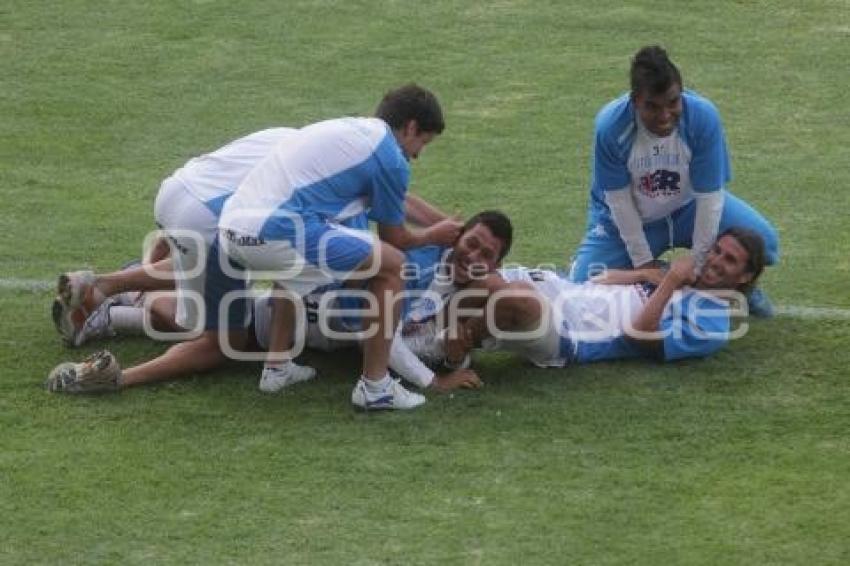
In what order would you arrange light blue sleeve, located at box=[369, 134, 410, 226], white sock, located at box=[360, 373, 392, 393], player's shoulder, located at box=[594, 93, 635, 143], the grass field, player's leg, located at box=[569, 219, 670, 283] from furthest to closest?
player's leg, located at box=[569, 219, 670, 283]
player's shoulder, located at box=[594, 93, 635, 143]
white sock, located at box=[360, 373, 392, 393]
light blue sleeve, located at box=[369, 134, 410, 226]
the grass field

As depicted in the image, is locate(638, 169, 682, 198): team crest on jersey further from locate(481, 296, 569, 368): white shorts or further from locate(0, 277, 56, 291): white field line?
locate(0, 277, 56, 291): white field line

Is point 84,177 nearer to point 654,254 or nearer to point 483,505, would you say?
point 654,254

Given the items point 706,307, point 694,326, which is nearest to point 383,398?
point 694,326

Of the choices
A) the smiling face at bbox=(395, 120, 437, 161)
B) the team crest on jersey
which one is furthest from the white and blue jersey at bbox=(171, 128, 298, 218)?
the team crest on jersey

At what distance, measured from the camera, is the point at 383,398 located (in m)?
6.96

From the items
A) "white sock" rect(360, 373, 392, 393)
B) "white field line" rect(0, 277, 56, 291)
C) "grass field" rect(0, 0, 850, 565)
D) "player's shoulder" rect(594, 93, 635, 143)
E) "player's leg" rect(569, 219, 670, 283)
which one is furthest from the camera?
"white field line" rect(0, 277, 56, 291)

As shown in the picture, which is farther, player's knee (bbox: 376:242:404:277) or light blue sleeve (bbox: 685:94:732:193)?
light blue sleeve (bbox: 685:94:732:193)

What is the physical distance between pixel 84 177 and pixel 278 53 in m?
2.30

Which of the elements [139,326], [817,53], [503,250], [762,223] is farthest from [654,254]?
[817,53]

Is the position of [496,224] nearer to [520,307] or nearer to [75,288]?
[520,307]

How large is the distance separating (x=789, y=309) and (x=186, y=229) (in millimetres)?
2638

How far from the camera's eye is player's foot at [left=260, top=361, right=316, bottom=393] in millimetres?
7195

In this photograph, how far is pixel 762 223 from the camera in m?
7.95

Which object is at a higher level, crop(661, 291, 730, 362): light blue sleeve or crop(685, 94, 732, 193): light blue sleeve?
crop(685, 94, 732, 193): light blue sleeve
